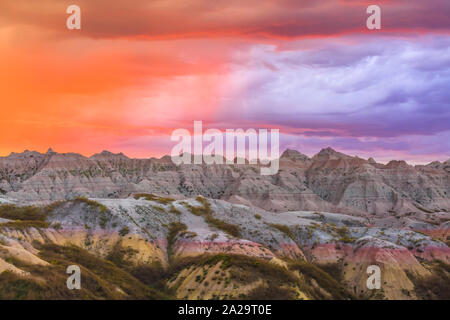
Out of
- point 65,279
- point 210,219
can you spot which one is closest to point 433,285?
point 210,219

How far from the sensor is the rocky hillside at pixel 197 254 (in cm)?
8281

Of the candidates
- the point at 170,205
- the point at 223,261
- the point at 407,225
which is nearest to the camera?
the point at 223,261

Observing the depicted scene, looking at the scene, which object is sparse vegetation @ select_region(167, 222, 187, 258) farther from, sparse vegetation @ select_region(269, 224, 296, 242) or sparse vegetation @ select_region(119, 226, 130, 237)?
sparse vegetation @ select_region(269, 224, 296, 242)

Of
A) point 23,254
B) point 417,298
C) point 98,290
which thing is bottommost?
point 417,298

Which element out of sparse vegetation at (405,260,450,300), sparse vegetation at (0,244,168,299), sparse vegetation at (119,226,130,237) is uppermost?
sparse vegetation at (119,226,130,237)

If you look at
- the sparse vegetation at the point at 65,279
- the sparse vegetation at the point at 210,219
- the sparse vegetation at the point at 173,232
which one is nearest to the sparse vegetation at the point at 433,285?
the sparse vegetation at the point at 210,219

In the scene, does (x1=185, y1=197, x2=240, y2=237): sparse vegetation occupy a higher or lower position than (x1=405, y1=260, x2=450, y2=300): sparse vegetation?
higher

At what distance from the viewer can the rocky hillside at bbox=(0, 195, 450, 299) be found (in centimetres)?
8281

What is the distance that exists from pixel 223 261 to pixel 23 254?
109 feet

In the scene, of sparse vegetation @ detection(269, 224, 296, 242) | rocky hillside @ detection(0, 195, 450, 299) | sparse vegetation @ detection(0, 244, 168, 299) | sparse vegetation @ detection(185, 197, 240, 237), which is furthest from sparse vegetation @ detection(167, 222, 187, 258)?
Answer: sparse vegetation @ detection(269, 224, 296, 242)

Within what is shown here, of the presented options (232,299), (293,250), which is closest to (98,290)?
(232,299)
